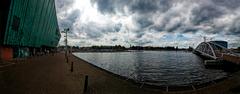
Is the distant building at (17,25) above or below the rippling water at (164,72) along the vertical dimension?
above

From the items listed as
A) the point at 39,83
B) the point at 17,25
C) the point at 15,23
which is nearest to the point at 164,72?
the point at 39,83

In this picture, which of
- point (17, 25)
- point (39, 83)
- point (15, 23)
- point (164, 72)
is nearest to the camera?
point (39, 83)

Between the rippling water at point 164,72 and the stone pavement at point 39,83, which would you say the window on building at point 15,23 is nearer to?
the stone pavement at point 39,83

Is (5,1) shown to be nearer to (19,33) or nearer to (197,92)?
(19,33)

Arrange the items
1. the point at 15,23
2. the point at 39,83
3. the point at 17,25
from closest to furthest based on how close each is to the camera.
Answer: the point at 39,83 → the point at 15,23 → the point at 17,25

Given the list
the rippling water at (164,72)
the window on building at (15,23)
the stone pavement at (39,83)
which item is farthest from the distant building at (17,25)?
the rippling water at (164,72)

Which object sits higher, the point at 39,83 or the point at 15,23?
the point at 15,23

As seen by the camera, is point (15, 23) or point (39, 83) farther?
point (15, 23)

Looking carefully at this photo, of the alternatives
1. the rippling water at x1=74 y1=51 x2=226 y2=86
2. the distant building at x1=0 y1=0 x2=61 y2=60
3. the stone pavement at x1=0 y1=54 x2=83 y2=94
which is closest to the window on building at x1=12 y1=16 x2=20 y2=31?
the distant building at x1=0 y1=0 x2=61 y2=60

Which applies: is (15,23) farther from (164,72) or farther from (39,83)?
(164,72)

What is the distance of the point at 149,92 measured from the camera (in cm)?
1203

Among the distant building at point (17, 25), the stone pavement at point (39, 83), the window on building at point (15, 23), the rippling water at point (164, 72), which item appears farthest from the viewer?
the window on building at point (15, 23)

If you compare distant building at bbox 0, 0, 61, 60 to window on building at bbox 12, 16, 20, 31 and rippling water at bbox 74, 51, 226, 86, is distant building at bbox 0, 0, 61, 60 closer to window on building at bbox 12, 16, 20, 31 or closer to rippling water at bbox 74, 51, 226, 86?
window on building at bbox 12, 16, 20, 31

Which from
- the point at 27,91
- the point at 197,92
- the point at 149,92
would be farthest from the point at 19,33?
the point at 197,92
